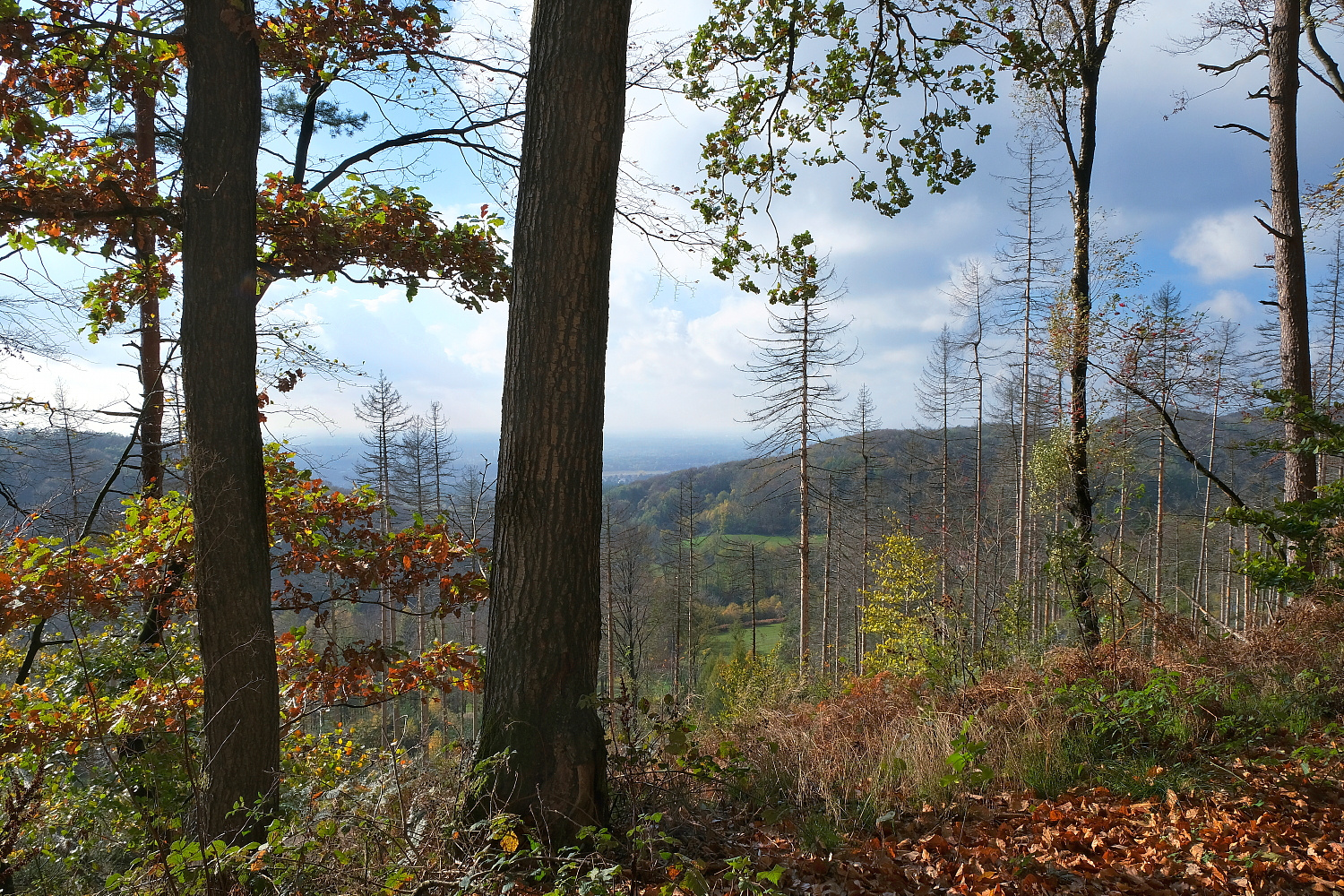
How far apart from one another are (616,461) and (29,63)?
15734 centimetres

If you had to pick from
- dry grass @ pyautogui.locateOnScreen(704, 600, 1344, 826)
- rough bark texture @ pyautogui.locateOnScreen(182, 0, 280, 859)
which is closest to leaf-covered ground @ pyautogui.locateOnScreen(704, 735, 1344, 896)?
dry grass @ pyautogui.locateOnScreen(704, 600, 1344, 826)

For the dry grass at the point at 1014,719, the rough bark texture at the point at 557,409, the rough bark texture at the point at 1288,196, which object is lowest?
the dry grass at the point at 1014,719

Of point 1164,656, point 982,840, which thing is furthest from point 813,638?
point 982,840

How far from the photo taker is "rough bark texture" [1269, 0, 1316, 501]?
7.30 m

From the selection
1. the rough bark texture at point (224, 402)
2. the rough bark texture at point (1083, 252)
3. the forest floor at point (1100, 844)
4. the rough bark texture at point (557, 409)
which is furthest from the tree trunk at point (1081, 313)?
the rough bark texture at point (224, 402)

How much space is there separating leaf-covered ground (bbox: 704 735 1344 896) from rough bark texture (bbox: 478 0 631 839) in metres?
1.17

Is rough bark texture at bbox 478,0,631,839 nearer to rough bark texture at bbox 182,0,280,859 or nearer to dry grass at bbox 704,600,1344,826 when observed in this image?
dry grass at bbox 704,600,1344,826

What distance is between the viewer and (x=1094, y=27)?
7184 mm

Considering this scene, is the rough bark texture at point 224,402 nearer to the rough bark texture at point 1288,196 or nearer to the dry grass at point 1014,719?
the dry grass at point 1014,719

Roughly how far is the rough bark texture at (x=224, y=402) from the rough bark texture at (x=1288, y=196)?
10089 millimetres

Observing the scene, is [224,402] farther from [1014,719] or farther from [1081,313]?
[1081,313]

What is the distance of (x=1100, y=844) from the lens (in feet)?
9.48

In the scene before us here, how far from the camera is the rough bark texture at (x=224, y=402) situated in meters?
3.49

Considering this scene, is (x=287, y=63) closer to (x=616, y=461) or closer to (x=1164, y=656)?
(x=1164, y=656)
